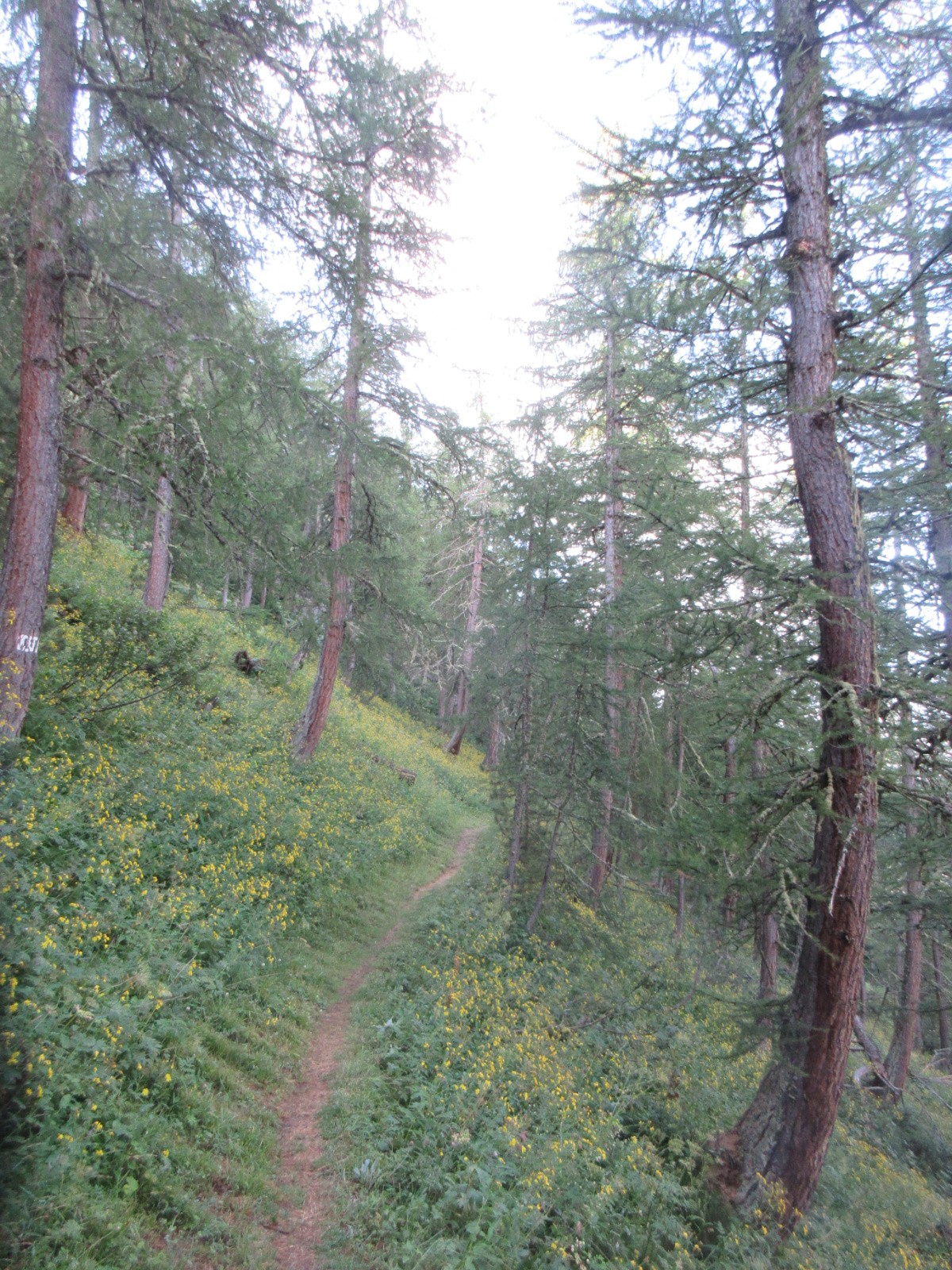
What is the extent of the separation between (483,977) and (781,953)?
8324 millimetres

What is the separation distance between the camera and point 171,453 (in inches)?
253

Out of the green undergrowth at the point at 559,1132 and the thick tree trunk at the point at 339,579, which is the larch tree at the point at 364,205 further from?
the green undergrowth at the point at 559,1132

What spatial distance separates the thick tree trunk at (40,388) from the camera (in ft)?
19.7

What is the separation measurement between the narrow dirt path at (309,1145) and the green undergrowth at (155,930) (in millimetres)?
178

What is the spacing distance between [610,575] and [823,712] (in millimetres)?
7929

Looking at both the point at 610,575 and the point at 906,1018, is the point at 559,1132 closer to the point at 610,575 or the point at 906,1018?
the point at 906,1018

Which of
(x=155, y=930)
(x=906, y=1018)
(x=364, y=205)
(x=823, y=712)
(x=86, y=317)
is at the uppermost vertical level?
(x=364, y=205)

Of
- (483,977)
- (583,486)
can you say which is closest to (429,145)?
(583,486)

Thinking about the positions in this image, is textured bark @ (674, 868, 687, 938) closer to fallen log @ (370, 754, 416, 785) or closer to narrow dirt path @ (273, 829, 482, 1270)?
narrow dirt path @ (273, 829, 482, 1270)

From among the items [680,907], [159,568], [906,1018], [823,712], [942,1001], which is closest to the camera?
[823,712]

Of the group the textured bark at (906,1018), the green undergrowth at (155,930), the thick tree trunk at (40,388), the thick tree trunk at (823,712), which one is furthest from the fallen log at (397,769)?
the thick tree trunk at (823,712)

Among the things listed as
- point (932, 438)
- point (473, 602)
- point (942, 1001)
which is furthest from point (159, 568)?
point (942, 1001)

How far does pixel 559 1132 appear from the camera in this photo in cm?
568

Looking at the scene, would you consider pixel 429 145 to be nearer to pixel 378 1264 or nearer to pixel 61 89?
pixel 61 89
